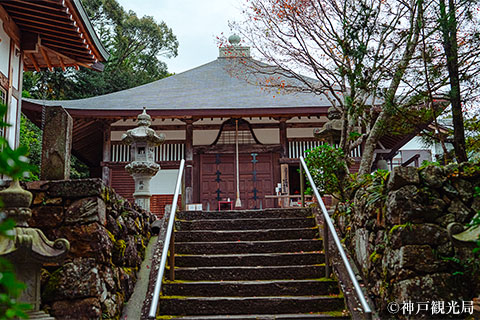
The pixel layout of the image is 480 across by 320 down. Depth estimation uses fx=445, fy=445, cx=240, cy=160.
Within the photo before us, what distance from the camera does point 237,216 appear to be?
22.1 feet

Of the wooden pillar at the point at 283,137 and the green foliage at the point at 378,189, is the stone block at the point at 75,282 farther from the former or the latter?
the wooden pillar at the point at 283,137

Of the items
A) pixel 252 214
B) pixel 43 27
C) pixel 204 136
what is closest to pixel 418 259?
pixel 252 214

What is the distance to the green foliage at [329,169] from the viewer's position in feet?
21.1

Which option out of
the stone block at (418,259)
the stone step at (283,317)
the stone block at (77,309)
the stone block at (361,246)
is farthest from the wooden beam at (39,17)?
the stone block at (418,259)

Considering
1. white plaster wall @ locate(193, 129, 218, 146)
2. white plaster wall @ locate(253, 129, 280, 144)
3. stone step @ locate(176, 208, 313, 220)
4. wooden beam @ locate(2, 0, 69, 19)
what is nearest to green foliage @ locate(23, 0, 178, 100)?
white plaster wall @ locate(193, 129, 218, 146)

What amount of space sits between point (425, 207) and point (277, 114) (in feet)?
25.6

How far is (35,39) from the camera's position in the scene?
314 inches

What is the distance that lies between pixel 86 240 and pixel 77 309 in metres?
0.64

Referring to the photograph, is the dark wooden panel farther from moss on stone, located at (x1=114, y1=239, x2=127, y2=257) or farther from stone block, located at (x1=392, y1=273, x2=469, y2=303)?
stone block, located at (x1=392, y1=273, x2=469, y2=303)

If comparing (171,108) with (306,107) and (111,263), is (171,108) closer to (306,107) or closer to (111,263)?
(306,107)

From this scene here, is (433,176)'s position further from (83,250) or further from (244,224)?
(83,250)

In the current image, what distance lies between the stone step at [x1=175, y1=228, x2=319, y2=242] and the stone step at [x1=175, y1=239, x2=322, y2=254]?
0.76 feet

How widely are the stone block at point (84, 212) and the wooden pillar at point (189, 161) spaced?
300 inches

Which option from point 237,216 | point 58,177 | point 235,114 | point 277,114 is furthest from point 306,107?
point 58,177
